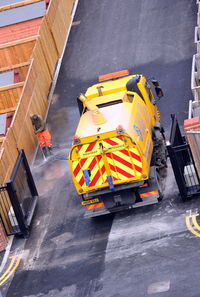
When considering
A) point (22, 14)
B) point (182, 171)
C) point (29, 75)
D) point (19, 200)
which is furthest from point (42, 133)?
point (22, 14)

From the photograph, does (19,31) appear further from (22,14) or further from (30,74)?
(30,74)

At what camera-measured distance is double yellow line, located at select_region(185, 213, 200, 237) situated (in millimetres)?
22422

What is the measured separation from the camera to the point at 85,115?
25656 millimetres

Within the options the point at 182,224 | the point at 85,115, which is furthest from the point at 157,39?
the point at 182,224

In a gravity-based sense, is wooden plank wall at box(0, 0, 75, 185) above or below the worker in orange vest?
above

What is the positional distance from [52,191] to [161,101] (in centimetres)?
662

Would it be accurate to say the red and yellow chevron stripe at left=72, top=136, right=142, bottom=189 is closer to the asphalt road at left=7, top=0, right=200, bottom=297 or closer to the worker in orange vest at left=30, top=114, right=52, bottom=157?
the asphalt road at left=7, top=0, right=200, bottom=297

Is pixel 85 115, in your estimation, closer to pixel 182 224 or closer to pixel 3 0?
pixel 182 224

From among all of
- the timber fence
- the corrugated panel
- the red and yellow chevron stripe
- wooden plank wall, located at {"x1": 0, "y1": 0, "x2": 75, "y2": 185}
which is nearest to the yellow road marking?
the red and yellow chevron stripe

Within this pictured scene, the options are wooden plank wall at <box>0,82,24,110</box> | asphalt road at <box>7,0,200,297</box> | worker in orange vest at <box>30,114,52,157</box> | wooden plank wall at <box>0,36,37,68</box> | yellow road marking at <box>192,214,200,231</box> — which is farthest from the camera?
wooden plank wall at <box>0,36,37,68</box>

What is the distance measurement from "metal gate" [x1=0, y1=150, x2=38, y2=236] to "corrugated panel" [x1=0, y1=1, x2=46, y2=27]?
14.6 m

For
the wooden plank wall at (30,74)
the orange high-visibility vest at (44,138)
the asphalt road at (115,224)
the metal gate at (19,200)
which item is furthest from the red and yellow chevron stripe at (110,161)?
the orange high-visibility vest at (44,138)

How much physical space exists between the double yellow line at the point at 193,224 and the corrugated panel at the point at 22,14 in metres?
19.0

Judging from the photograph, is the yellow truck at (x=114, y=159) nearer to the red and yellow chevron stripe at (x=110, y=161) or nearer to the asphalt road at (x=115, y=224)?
the red and yellow chevron stripe at (x=110, y=161)
